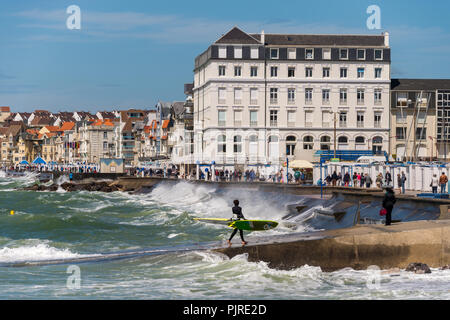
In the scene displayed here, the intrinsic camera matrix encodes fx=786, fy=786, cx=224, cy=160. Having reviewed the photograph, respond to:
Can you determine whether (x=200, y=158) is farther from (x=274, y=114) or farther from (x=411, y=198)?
(x=411, y=198)

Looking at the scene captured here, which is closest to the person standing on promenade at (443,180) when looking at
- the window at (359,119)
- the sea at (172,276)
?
the sea at (172,276)

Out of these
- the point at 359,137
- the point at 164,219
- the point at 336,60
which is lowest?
the point at 164,219

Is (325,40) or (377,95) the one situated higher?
(325,40)

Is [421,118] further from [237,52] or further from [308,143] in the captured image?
[237,52]

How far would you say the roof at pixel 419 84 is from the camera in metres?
102

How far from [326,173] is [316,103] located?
3842 cm

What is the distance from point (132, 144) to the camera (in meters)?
180

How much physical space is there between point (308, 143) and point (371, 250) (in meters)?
77.4

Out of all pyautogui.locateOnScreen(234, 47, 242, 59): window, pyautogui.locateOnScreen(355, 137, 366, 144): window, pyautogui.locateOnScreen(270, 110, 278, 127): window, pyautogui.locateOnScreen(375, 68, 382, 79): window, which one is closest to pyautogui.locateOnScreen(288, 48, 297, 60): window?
pyautogui.locateOnScreen(234, 47, 242, 59): window

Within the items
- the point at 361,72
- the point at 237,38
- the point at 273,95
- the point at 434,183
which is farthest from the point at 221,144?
the point at 434,183

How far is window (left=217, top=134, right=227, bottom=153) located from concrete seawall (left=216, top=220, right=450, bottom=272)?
74864 millimetres

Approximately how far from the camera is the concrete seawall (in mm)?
21016

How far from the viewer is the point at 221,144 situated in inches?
3799
